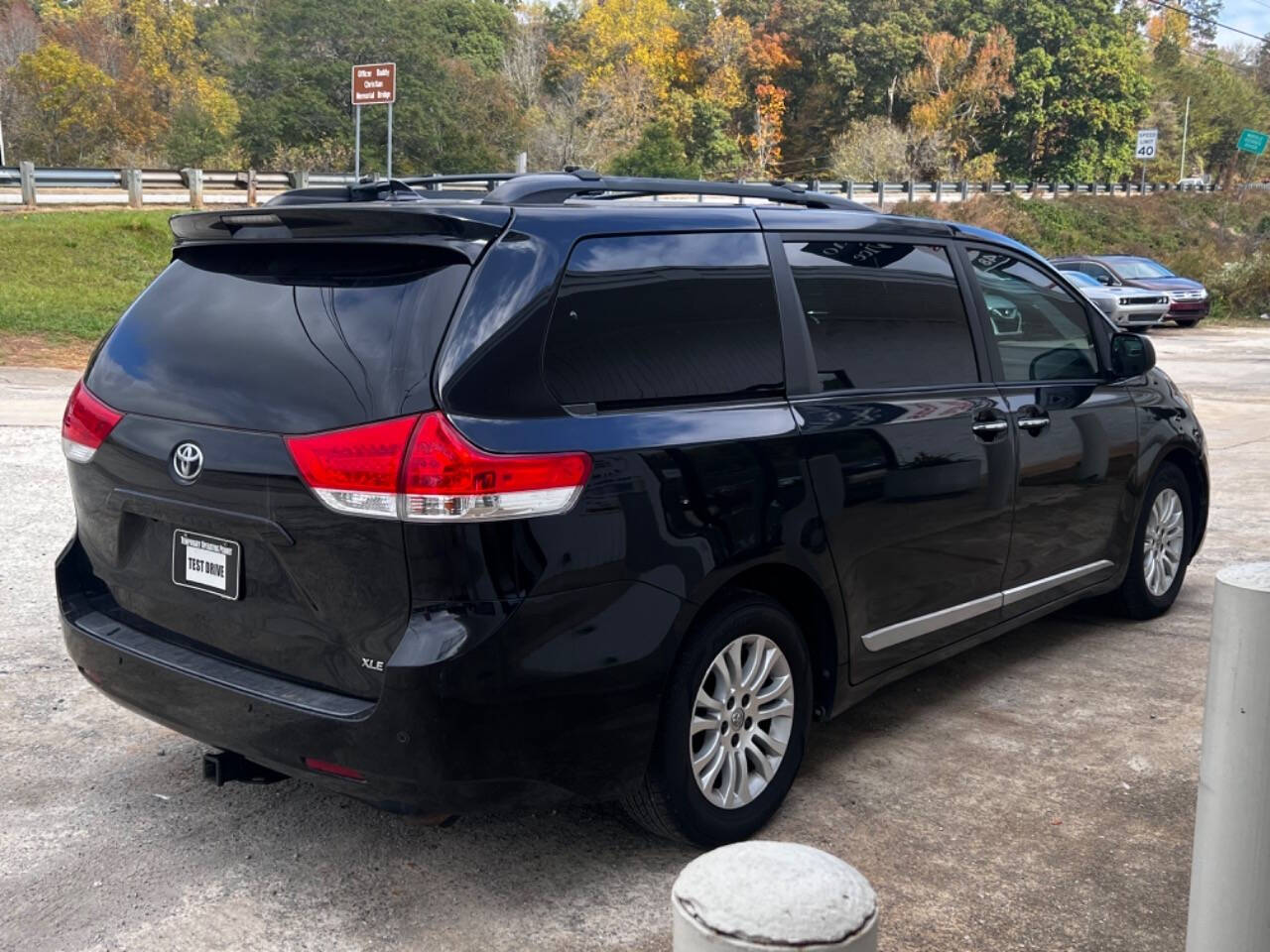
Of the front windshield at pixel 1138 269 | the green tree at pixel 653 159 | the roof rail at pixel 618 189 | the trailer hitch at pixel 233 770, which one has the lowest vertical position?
the trailer hitch at pixel 233 770

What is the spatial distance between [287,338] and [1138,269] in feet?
87.3

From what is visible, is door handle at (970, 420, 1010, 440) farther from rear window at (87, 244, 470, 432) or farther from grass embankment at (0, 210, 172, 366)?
grass embankment at (0, 210, 172, 366)

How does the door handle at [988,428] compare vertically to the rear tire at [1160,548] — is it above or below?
above

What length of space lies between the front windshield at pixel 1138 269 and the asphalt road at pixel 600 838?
23.2 meters

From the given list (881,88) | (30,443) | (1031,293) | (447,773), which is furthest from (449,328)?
(881,88)

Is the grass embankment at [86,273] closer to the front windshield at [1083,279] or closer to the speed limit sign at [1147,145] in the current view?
the front windshield at [1083,279]

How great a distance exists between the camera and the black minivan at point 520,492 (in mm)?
3010

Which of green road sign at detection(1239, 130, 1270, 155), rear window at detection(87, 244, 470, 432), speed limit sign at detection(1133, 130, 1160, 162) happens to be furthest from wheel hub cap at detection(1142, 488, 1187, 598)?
speed limit sign at detection(1133, 130, 1160, 162)

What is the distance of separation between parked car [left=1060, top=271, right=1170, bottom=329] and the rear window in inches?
910

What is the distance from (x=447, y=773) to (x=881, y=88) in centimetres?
7194

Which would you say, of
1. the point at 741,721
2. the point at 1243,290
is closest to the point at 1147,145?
the point at 1243,290

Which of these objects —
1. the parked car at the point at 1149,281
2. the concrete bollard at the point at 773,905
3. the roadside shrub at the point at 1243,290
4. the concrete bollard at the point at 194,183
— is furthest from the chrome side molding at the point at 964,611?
the roadside shrub at the point at 1243,290

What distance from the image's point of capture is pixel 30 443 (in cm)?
970

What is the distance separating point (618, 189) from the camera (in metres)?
3.91
